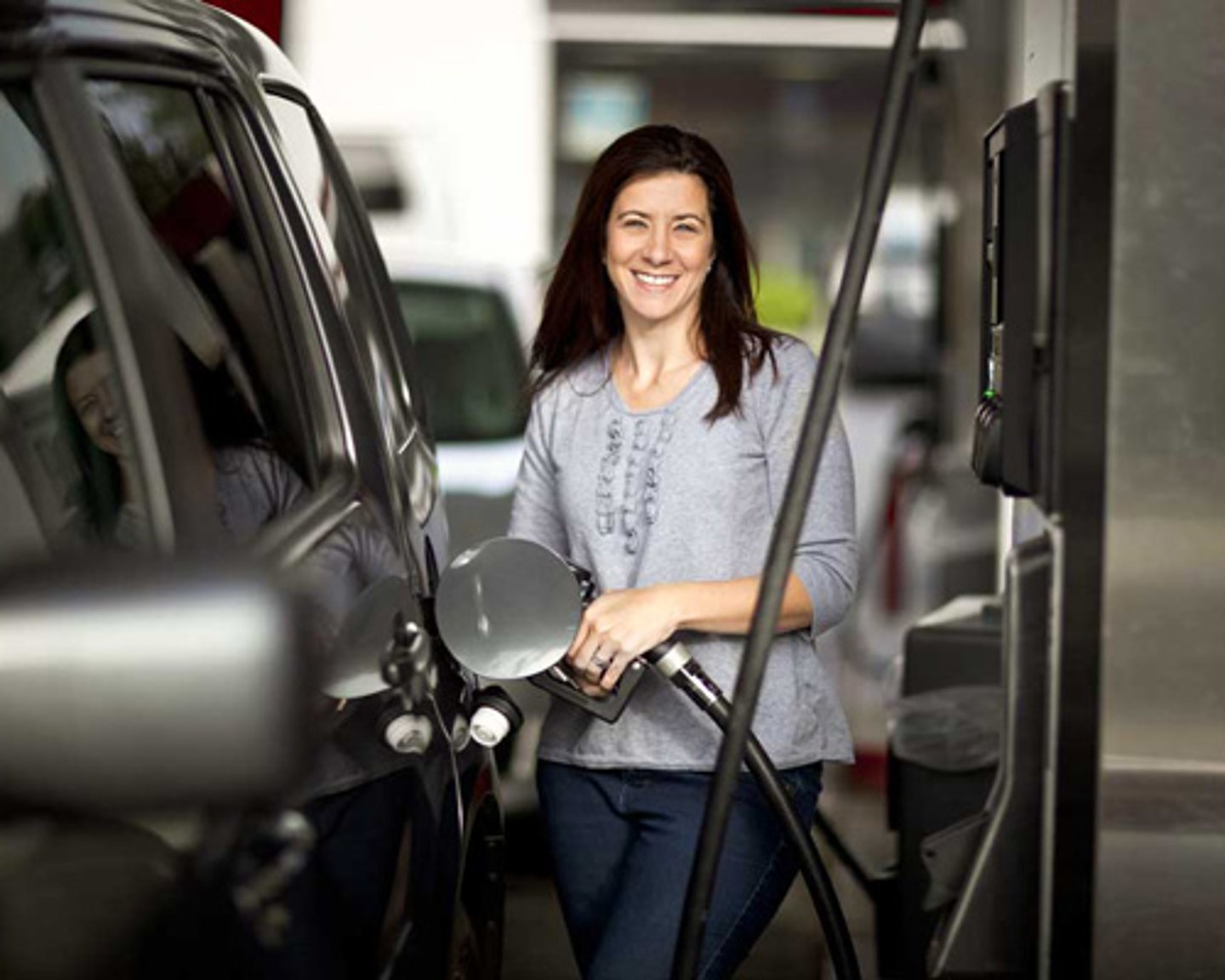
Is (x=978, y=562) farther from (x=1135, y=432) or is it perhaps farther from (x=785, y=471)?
(x=1135, y=432)

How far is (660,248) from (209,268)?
105 cm

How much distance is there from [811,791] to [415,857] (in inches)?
36.4

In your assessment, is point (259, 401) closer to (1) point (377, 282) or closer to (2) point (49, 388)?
(2) point (49, 388)

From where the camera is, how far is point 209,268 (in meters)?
2.77

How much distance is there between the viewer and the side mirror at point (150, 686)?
71.3 inches

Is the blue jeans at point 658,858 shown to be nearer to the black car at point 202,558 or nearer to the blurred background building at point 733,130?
the black car at point 202,558

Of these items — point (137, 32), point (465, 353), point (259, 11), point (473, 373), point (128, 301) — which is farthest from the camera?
point (465, 353)

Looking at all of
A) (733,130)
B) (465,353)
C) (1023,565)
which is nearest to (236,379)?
(1023,565)

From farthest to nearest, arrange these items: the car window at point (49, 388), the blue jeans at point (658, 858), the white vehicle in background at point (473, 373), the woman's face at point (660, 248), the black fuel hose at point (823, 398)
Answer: the white vehicle in background at point (473, 373)
the woman's face at point (660, 248)
the blue jeans at point (658, 858)
the black fuel hose at point (823, 398)
the car window at point (49, 388)

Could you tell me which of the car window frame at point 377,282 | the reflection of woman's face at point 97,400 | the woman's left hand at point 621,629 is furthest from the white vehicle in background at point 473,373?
the reflection of woman's face at point 97,400

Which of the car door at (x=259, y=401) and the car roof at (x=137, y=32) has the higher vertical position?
the car roof at (x=137, y=32)

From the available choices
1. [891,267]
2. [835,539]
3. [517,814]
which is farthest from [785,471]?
[891,267]

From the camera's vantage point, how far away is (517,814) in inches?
322

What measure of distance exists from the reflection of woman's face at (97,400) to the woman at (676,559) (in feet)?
3.92
